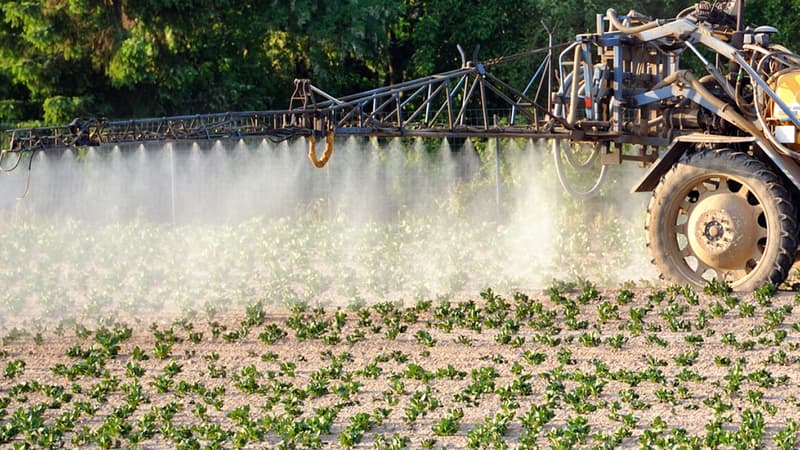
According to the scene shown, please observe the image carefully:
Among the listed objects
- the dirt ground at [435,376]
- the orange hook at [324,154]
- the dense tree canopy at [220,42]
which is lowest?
the dirt ground at [435,376]

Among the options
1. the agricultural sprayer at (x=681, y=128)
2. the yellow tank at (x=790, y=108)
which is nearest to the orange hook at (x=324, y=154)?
the agricultural sprayer at (x=681, y=128)

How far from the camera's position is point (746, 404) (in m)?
10.5

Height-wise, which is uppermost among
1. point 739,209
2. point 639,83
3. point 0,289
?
point 639,83

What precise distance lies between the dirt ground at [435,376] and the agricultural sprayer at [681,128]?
0.65m

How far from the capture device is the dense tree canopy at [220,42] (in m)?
27.3

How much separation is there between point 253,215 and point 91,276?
6.97 m

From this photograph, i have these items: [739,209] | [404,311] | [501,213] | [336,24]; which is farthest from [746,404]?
[336,24]

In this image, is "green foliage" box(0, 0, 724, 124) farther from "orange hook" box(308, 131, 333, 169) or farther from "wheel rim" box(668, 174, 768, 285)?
"wheel rim" box(668, 174, 768, 285)

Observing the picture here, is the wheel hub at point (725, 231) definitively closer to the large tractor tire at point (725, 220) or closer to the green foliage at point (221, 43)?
the large tractor tire at point (725, 220)

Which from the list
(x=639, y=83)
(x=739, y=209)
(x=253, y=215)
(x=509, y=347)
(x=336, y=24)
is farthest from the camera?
(x=336, y=24)

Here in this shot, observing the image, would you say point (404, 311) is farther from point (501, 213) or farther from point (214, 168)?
point (214, 168)

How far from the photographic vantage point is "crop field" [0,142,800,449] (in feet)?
34.0

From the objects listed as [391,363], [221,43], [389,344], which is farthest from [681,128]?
[221,43]

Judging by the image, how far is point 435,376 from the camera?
464 inches
